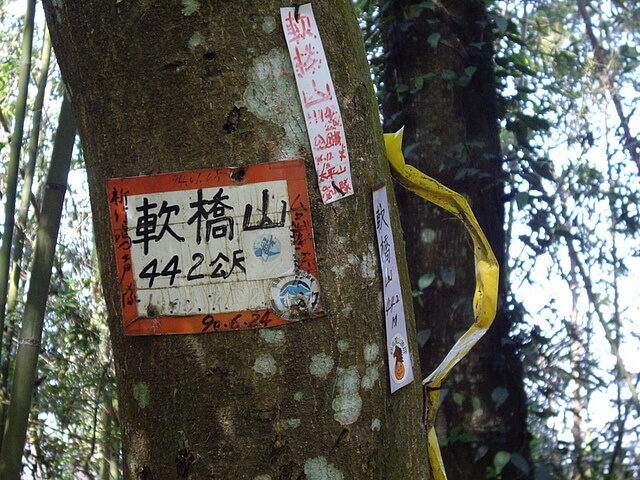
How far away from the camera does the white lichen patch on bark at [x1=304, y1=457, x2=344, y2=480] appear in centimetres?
81

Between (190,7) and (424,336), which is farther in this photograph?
(424,336)

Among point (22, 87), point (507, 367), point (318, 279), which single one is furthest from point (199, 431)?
point (22, 87)

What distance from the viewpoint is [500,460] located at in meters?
2.18

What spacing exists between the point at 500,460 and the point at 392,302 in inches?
57.4

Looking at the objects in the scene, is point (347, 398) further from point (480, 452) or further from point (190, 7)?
point (480, 452)

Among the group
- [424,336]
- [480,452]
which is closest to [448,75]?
[424,336]

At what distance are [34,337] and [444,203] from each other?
1.26 meters

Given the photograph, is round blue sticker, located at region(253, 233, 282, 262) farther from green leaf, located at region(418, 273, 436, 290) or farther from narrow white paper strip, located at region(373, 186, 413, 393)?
green leaf, located at region(418, 273, 436, 290)

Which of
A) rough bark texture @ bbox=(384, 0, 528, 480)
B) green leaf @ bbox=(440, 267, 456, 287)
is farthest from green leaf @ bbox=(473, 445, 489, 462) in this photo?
green leaf @ bbox=(440, 267, 456, 287)

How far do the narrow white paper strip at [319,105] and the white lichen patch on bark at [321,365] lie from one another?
17cm

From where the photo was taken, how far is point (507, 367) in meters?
2.32

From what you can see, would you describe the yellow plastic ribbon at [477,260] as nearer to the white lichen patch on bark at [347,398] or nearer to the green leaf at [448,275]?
the white lichen patch on bark at [347,398]

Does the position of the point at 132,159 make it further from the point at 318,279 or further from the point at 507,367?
the point at 507,367

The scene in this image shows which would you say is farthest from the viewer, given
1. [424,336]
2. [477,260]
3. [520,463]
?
[424,336]
